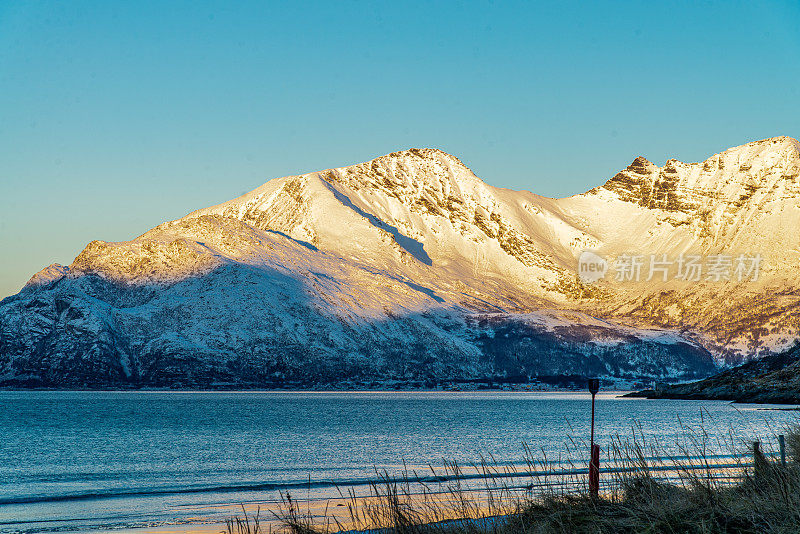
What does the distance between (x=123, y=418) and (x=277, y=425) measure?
33496 mm

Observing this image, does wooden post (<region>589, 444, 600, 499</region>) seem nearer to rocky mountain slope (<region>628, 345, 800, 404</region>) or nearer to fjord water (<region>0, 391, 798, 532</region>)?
fjord water (<region>0, 391, 798, 532</region>)

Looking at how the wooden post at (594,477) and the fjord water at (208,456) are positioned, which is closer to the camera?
the wooden post at (594,477)

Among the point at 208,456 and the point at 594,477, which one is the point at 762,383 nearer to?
the point at 208,456

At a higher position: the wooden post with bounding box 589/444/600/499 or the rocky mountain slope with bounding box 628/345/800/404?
the wooden post with bounding box 589/444/600/499

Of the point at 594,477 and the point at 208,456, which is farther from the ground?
the point at 594,477

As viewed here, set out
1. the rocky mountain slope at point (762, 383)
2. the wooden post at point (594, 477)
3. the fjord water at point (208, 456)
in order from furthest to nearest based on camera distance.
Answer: the rocky mountain slope at point (762, 383)
the fjord water at point (208, 456)
the wooden post at point (594, 477)

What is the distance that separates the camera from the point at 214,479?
163ft

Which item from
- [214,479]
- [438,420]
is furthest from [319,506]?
[438,420]

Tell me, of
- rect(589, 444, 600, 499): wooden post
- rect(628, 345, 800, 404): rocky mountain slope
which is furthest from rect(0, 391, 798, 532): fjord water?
rect(628, 345, 800, 404): rocky mountain slope

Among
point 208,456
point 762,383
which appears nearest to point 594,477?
point 208,456

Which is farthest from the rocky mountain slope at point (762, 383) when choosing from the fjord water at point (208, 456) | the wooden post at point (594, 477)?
the wooden post at point (594, 477)

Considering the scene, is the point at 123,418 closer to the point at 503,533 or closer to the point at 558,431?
the point at 558,431

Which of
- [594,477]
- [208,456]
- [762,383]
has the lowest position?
[762,383]

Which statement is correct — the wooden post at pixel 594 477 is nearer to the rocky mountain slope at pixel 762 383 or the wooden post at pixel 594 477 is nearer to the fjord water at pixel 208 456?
the fjord water at pixel 208 456
